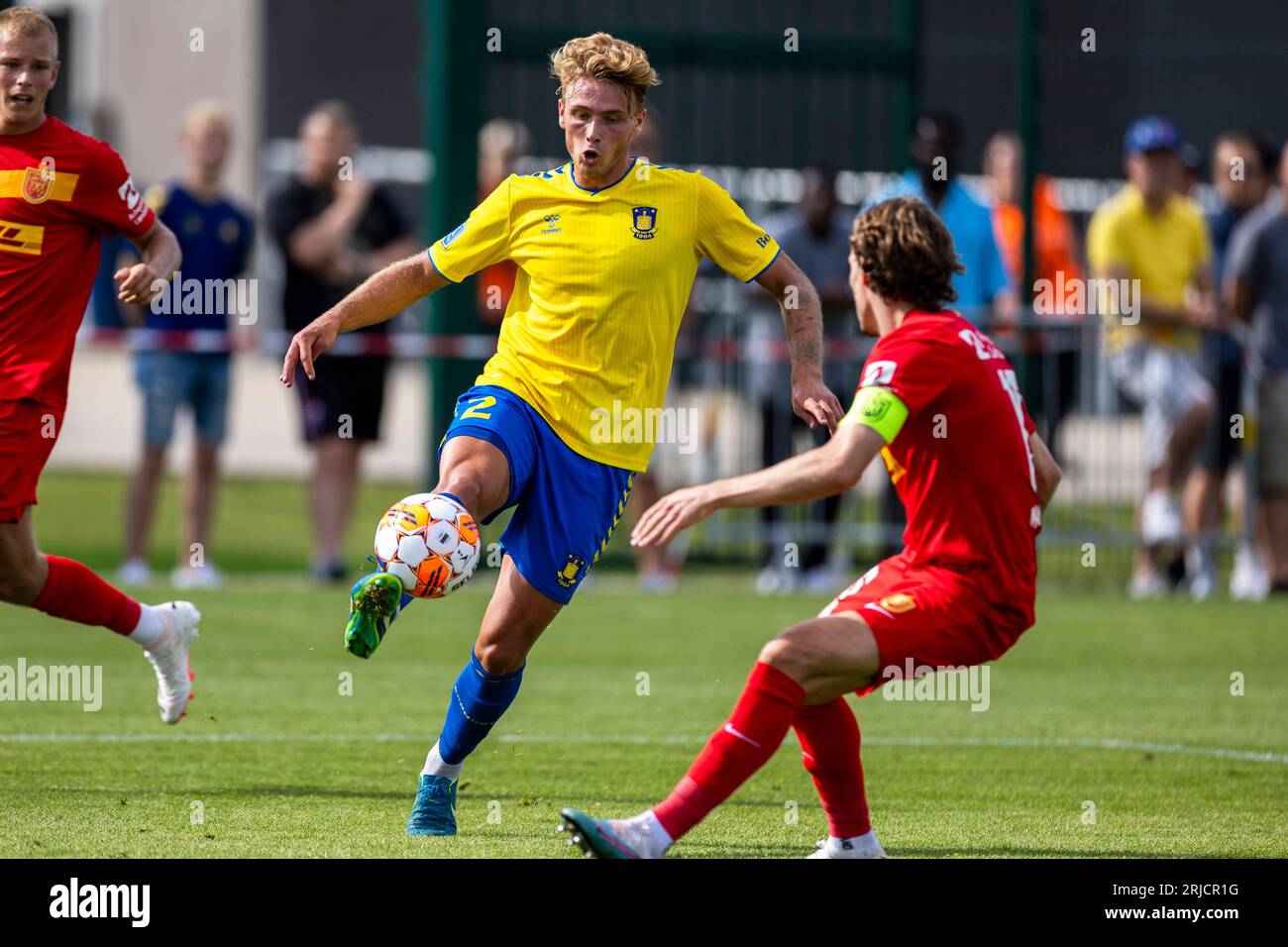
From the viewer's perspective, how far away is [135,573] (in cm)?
1325

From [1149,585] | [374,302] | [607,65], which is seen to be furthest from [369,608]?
[1149,585]

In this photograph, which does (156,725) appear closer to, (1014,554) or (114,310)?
(1014,554)

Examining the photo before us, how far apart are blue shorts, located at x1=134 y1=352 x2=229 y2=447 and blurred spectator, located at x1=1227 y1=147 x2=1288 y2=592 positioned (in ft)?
22.5

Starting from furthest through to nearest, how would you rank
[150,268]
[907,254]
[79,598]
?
1. [79,598]
2. [150,268]
3. [907,254]

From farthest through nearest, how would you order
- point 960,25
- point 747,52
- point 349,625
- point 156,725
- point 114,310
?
point 960,25 → point 114,310 → point 747,52 → point 156,725 → point 349,625

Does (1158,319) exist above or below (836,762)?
above

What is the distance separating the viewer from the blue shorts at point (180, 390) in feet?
44.4

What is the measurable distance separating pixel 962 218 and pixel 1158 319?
4.84ft

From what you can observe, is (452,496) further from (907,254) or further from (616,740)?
(616,740)

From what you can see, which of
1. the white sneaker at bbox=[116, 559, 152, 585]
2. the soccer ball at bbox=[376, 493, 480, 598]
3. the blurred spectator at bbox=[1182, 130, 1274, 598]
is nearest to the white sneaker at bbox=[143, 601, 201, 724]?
the soccer ball at bbox=[376, 493, 480, 598]

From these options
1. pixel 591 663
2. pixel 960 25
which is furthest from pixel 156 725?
pixel 960 25

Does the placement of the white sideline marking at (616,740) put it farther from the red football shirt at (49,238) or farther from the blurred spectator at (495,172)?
the blurred spectator at (495,172)
